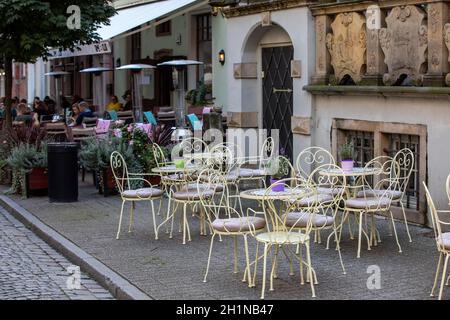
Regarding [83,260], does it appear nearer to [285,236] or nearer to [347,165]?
[285,236]

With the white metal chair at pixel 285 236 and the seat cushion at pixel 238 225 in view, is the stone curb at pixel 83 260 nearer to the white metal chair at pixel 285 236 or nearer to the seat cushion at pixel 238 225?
the seat cushion at pixel 238 225

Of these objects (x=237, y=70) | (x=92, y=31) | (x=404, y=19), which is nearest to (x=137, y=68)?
(x=92, y=31)

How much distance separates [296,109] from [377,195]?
146 inches

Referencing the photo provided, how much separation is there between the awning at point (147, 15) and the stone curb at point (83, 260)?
7.91 meters

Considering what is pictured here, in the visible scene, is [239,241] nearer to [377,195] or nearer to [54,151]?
[377,195]

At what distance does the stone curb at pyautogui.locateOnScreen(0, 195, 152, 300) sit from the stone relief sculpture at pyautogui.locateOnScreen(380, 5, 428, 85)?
175 inches

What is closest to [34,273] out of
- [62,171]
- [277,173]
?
[277,173]

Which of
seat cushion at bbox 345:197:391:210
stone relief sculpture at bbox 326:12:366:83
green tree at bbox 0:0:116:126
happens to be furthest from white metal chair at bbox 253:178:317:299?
green tree at bbox 0:0:116:126

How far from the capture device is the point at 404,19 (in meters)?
10.1

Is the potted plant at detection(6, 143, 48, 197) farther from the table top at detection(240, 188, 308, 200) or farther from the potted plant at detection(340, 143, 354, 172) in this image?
the table top at detection(240, 188, 308, 200)

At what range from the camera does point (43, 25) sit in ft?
47.3

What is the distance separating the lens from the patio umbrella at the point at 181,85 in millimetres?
20594

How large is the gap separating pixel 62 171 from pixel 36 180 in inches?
43.6

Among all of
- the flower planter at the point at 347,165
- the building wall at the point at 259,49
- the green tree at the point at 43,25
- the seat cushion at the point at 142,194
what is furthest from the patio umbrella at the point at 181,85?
the flower planter at the point at 347,165
